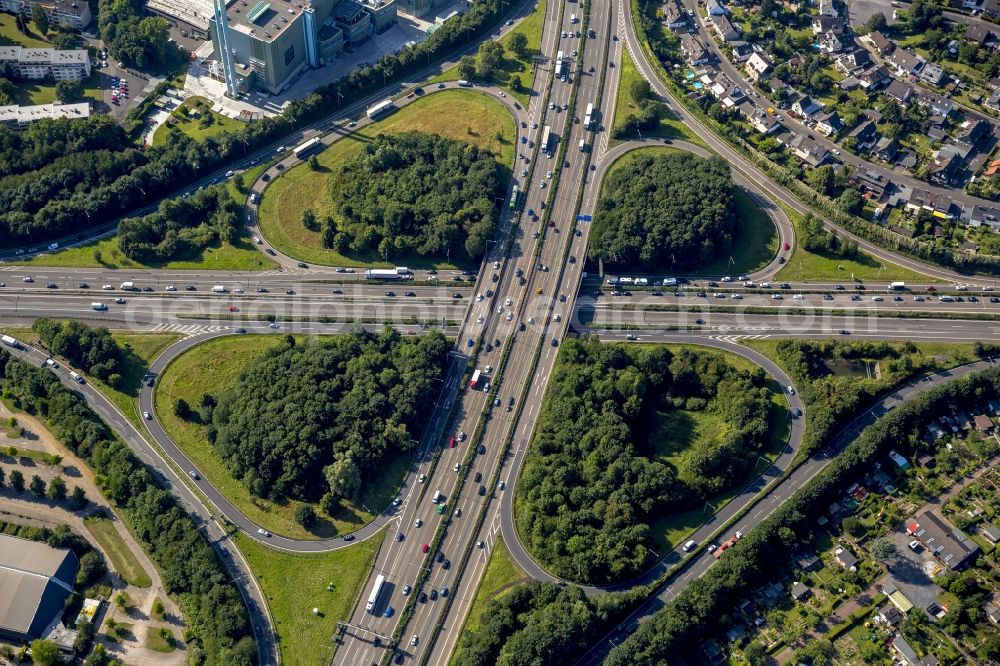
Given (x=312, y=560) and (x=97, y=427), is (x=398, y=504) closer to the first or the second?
(x=312, y=560)

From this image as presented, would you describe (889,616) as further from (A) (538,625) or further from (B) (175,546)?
(B) (175,546)

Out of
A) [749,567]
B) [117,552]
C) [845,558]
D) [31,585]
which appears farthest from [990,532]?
[31,585]

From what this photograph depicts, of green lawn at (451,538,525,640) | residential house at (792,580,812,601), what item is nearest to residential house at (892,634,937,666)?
residential house at (792,580,812,601)

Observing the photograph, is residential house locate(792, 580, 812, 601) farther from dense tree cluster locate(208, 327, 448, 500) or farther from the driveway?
dense tree cluster locate(208, 327, 448, 500)

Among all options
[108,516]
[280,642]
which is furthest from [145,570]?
[280,642]

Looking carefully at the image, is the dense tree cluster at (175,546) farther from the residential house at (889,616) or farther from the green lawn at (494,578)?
the residential house at (889,616)

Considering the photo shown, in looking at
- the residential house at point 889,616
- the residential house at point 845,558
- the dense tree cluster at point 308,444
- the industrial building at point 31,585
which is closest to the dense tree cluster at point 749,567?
the residential house at point 845,558
